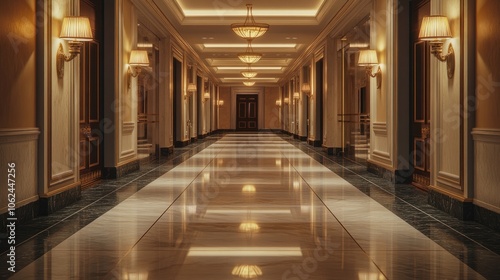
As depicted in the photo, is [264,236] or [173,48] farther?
[173,48]

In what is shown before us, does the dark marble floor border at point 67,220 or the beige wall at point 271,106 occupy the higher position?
the beige wall at point 271,106

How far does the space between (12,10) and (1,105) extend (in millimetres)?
822

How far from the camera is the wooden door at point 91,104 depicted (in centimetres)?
831

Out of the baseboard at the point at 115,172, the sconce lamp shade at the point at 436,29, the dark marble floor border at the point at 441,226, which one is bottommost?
the dark marble floor border at the point at 441,226

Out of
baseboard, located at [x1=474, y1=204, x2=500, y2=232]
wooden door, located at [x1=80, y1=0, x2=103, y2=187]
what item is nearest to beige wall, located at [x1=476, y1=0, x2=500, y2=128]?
baseboard, located at [x1=474, y1=204, x2=500, y2=232]

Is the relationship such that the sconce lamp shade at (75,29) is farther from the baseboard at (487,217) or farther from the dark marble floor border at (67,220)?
the baseboard at (487,217)

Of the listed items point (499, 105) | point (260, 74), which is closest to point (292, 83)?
point (260, 74)

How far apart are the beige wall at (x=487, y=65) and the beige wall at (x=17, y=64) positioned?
13.0 ft

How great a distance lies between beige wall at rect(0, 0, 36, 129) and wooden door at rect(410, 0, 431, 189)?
501 centimetres

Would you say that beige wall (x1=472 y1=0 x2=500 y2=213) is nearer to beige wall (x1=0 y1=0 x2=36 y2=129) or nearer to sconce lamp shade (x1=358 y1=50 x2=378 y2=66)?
beige wall (x1=0 y1=0 x2=36 y2=129)

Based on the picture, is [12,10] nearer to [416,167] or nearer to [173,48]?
[416,167]

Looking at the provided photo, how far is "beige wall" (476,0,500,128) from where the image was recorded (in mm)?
4895

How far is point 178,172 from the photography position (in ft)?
33.4

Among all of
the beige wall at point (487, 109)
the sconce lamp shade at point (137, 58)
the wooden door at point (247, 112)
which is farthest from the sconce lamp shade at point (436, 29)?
the wooden door at point (247, 112)
